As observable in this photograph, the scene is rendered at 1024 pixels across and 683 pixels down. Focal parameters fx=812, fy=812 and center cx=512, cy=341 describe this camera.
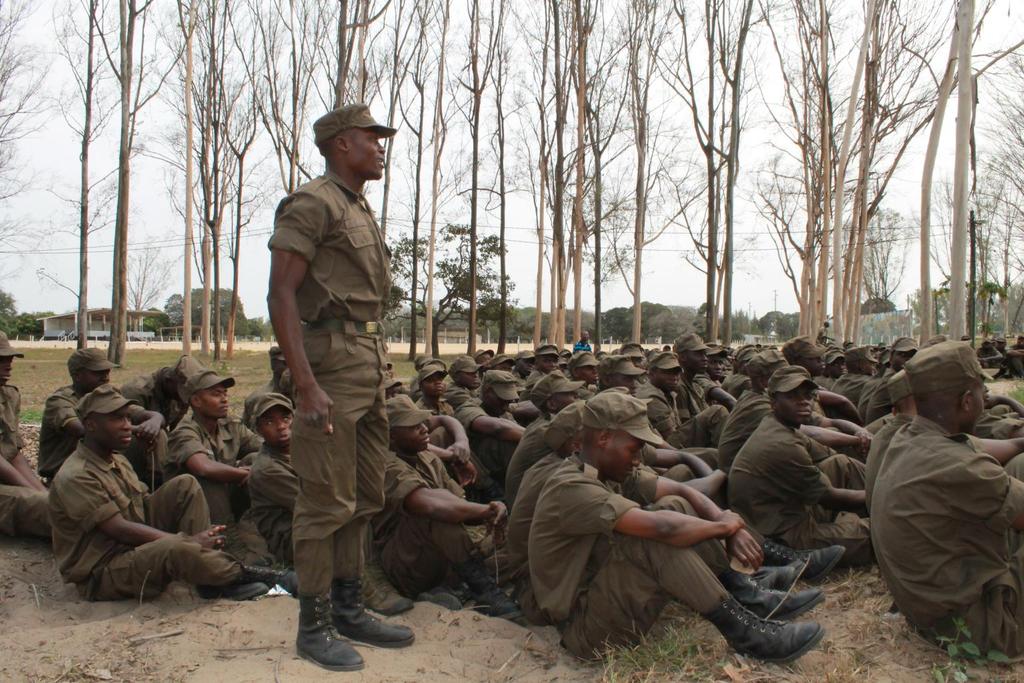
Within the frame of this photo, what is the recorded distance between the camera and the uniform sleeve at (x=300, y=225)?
3.17 m

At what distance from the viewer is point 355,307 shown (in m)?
3.38

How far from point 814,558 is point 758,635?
1.57 metres

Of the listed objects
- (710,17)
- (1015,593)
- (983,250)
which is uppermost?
(710,17)

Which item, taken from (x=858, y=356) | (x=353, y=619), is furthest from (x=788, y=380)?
(x=858, y=356)

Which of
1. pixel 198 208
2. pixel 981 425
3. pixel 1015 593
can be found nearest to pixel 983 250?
pixel 198 208

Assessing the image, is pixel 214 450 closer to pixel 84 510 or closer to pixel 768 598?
pixel 84 510

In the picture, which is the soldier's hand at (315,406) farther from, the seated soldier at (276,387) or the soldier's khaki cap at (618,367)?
the soldier's khaki cap at (618,367)

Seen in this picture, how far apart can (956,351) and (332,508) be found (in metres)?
2.62

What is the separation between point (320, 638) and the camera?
11.1 feet

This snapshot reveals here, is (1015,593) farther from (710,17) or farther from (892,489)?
(710,17)

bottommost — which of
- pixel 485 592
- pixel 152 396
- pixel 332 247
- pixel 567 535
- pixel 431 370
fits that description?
pixel 485 592

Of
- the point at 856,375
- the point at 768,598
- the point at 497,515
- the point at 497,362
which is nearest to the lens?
the point at 768,598

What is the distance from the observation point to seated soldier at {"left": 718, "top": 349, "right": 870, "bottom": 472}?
5793 millimetres

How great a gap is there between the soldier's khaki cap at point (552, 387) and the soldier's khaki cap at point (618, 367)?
3.08 ft
